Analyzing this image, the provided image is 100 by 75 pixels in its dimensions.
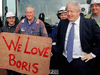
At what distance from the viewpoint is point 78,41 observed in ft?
5.69

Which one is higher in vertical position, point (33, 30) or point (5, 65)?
point (33, 30)

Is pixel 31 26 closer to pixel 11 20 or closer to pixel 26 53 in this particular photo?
pixel 26 53

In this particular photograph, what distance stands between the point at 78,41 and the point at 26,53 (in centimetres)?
90

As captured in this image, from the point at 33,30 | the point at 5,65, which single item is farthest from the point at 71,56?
the point at 5,65

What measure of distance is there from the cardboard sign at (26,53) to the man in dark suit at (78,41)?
0.35m

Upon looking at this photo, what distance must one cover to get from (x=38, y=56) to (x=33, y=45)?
0.64 feet

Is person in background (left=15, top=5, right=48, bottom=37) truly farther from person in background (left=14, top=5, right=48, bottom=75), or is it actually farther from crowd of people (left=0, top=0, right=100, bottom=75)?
crowd of people (left=0, top=0, right=100, bottom=75)

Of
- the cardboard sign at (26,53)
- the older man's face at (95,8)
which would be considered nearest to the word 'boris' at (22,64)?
the cardboard sign at (26,53)

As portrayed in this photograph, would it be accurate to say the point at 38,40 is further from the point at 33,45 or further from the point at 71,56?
the point at 71,56

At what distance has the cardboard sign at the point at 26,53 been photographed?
6.78 ft

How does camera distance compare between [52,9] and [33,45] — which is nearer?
[33,45]

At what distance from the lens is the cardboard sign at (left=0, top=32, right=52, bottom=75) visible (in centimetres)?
207

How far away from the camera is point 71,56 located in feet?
5.75

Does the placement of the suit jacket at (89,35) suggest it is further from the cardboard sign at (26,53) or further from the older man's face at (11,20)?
the older man's face at (11,20)
